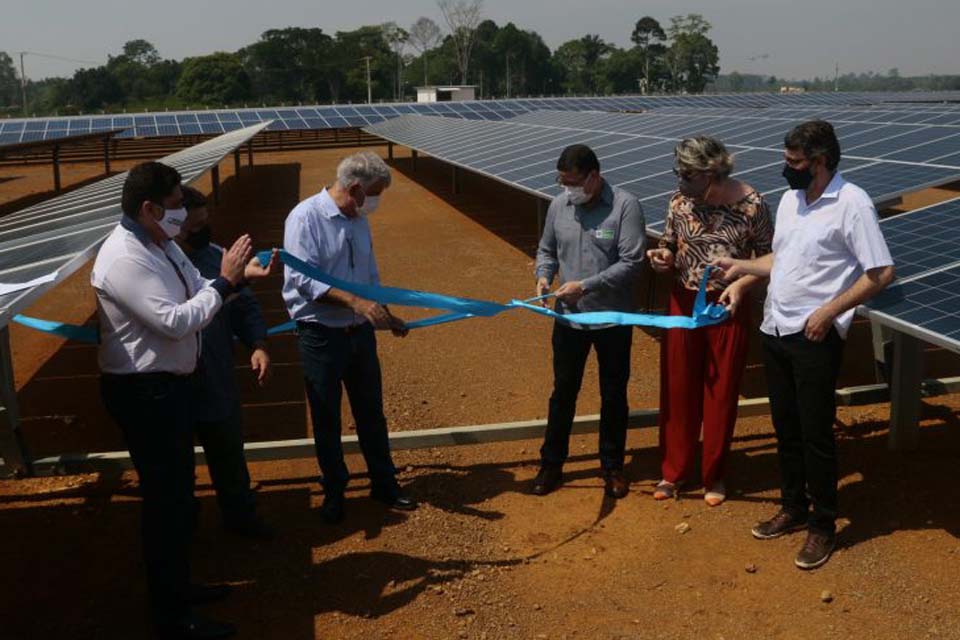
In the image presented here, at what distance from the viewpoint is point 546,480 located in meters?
5.11

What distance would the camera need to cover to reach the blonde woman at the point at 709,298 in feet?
14.4

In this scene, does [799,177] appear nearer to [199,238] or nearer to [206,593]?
[199,238]

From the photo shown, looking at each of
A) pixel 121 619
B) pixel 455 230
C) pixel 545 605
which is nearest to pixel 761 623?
pixel 545 605

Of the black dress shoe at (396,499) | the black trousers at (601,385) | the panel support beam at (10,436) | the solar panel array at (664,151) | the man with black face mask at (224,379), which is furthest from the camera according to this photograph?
the solar panel array at (664,151)

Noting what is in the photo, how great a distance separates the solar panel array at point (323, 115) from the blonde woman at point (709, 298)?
27.0m

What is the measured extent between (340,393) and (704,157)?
7.54 ft

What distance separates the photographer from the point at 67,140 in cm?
2050

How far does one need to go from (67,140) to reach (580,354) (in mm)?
19442

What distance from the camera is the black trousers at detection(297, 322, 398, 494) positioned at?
450 cm

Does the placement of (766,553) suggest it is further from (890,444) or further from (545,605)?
(890,444)

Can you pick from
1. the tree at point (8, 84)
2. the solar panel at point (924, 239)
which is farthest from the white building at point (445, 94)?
the tree at point (8, 84)

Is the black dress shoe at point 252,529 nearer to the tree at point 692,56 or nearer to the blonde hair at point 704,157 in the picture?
the blonde hair at point 704,157

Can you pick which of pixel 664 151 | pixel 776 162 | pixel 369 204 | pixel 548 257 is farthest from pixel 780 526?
pixel 664 151

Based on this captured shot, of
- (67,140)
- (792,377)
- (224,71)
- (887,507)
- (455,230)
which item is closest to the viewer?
(792,377)
